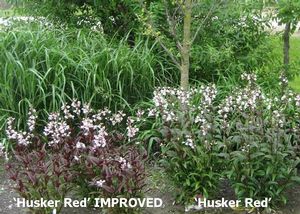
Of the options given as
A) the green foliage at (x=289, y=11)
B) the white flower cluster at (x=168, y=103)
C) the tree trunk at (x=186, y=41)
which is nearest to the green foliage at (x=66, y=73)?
the tree trunk at (x=186, y=41)

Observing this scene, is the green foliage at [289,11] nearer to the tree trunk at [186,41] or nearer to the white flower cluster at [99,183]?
the tree trunk at [186,41]

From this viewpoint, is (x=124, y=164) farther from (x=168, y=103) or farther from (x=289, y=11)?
(x=289, y=11)

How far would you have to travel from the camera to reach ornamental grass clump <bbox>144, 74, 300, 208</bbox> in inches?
153

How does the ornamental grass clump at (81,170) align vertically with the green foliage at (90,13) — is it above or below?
below

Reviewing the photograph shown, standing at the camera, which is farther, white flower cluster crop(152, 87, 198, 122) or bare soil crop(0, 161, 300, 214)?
white flower cluster crop(152, 87, 198, 122)

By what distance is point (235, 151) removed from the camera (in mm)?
3930

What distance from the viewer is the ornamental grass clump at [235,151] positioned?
3893mm

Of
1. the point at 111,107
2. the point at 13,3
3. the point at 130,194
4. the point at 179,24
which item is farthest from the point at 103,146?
the point at 13,3

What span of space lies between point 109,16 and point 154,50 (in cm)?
100

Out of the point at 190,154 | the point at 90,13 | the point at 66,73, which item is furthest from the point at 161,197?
the point at 90,13

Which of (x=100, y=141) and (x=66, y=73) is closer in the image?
(x=100, y=141)

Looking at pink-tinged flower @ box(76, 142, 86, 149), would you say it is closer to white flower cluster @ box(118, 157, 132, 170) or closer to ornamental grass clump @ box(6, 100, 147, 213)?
ornamental grass clump @ box(6, 100, 147, 213)

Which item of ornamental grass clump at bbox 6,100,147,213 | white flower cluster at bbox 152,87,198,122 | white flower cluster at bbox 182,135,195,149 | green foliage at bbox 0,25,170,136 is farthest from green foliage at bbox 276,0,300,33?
ornamental grass clump at bbox 6,100,147,213

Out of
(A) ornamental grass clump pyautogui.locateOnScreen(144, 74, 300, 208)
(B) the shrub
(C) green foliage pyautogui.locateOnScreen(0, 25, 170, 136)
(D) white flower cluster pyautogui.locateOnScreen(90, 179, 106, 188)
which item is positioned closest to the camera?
(D) white flower cluster pyautogui.locateOnScreen(90, 179, 106, 188)
